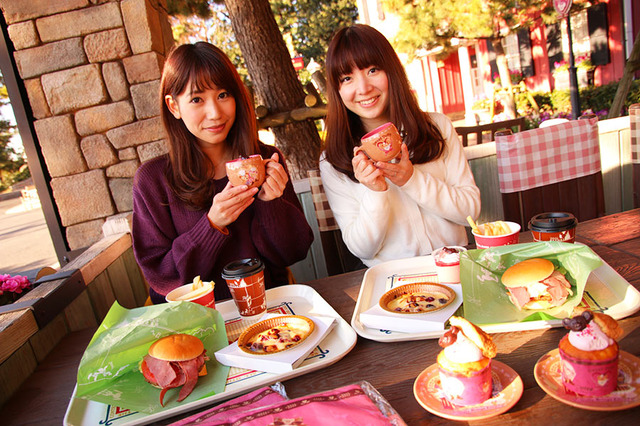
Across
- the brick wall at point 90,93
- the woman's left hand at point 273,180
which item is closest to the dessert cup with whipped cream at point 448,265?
the woman's left hand at point 273,180

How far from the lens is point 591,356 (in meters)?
0.75

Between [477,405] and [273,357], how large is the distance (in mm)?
459

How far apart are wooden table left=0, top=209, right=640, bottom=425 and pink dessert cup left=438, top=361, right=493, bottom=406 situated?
42 mm

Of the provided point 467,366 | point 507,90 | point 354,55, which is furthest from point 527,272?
point 507,90

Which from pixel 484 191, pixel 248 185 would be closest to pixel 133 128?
pixel 248 185

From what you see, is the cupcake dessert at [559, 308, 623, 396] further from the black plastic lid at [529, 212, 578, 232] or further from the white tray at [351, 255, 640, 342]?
the black plastic lid at [529, 212, 578, 232]

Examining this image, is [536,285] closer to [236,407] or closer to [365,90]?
[236,407]

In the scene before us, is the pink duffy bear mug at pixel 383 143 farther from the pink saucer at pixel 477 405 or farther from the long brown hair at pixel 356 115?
the pink saucer at pixel 477 405

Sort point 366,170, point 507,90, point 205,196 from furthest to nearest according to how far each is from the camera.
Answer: point 507,90 → point 205,196 → point 366,170

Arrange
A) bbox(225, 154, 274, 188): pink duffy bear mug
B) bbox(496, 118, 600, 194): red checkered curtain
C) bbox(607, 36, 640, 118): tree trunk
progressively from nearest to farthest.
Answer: bbox(225, 154, 274, 188): pink duffy bear mug → bbox(496, 118, 600, 194): red checkered curtain → bbox(607, 36, 640, 118): tree trunk

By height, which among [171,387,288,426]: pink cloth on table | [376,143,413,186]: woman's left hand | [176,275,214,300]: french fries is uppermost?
[376,143,413,186]: woman's left hand

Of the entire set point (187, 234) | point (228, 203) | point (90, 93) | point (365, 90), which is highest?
point (90, 93)

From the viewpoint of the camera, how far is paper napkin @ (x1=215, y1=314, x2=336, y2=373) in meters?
1.03

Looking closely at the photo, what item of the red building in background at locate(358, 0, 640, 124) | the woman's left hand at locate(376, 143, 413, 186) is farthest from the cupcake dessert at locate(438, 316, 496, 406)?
the red building in background at locate(358, 0, 640, 124)
